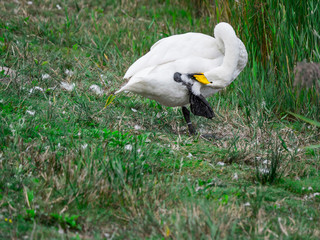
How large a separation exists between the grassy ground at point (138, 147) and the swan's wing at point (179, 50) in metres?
0.63

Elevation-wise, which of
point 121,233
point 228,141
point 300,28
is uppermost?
point 300,28

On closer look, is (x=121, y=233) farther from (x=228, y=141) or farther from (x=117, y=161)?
(x=228, y=141)

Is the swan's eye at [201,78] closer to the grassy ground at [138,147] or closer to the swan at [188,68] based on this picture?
the swan at [188,68]

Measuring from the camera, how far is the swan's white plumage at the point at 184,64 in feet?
14.7

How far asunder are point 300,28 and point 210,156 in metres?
1.95

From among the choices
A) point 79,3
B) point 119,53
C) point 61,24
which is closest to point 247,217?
point 119,53

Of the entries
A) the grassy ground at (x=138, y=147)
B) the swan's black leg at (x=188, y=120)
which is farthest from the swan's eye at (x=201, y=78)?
the swan's black leg at (x=188, y=120)

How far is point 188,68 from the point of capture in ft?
14.9

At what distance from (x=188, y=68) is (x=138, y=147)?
3.01 feet

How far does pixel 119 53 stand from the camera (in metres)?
6.67

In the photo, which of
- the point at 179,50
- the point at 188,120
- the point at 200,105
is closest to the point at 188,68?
the point at 179,50

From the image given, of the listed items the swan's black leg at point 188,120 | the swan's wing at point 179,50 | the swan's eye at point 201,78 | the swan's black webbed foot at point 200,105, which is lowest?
the swan's black leg at point 188,120

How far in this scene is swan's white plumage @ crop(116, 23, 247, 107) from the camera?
14.7ft

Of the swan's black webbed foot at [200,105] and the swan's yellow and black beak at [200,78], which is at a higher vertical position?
the swan's yellow and black beak at [200,78]
